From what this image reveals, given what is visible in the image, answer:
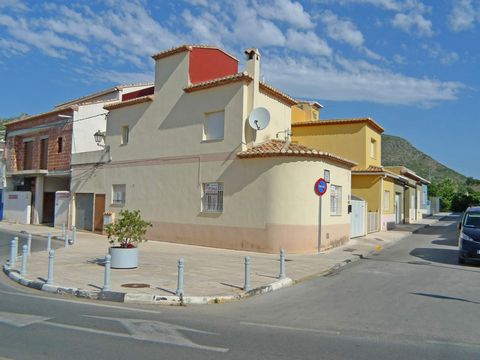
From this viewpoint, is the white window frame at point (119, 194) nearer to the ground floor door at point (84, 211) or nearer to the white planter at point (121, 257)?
the ground floor door at point (84, 211)

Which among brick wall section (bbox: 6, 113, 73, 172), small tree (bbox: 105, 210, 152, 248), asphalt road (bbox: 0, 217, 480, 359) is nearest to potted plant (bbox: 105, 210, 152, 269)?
small tree (bbox: 105, 210, 152, 248)

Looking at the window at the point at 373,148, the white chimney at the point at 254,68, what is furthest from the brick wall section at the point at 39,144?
the window at the point at 373,148

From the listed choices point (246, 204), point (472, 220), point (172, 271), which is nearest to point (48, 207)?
point (246, 204)

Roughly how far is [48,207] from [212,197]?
1681 cm

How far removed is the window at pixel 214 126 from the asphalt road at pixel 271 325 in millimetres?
9400

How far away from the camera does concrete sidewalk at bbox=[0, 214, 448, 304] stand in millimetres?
9278

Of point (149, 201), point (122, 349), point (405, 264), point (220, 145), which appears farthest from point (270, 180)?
point (122, 349)

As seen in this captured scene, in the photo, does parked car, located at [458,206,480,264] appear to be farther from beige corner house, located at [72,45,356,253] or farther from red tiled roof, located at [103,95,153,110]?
red tiled roof, located at [103,95,153,110]

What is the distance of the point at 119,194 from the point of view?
917 inches

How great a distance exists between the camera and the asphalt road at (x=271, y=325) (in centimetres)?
560

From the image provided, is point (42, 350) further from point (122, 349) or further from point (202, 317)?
point (202, 317)

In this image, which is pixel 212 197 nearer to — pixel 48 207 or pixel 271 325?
pixel 271 325

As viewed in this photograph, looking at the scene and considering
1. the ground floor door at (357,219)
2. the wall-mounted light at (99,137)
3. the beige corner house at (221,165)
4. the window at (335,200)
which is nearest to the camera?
the beige corner house at (221,165)

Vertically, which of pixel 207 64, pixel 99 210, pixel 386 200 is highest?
pixel 207 64
